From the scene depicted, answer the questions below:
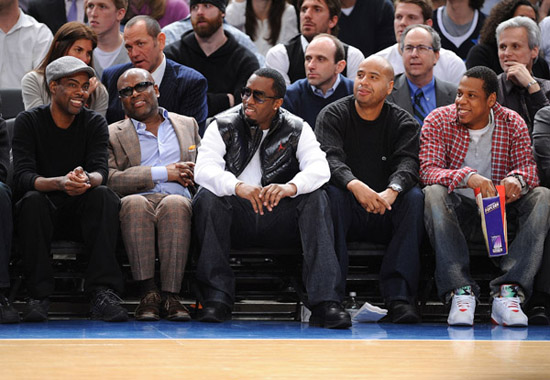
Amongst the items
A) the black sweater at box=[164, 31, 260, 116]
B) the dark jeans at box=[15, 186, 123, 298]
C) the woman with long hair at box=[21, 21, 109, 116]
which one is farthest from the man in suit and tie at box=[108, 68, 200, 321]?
the black sweater at box=[164, 31, 260, 116]

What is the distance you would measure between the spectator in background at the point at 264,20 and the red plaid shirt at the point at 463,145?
201cm

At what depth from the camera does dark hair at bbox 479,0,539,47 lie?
6.17m

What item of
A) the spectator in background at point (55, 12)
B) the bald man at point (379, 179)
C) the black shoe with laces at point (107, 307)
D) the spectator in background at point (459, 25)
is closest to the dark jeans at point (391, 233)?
the bald man at point (379, 179)

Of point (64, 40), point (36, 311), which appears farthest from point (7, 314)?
point (64, 40)

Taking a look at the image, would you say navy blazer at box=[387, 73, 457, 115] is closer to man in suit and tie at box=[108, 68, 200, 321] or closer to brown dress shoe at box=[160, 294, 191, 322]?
man in suit and tie at box=[108, 68, 200, 321]

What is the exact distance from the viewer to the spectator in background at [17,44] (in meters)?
6.01

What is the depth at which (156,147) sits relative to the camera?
5051 millimetres

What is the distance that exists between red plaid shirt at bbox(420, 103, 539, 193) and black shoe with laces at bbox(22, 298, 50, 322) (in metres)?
2.08

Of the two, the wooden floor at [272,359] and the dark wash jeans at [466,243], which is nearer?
the wooden floor at [272,359]

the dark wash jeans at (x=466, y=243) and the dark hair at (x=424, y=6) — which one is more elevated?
the dark hair at (x=424, y=6)

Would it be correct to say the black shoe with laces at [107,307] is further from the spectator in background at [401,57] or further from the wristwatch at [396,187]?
the spectator in background at [401,57]

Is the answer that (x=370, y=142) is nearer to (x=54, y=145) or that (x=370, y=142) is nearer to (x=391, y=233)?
(x=391, y=233)

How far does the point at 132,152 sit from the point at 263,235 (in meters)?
0.90

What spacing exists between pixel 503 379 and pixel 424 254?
2.36m
